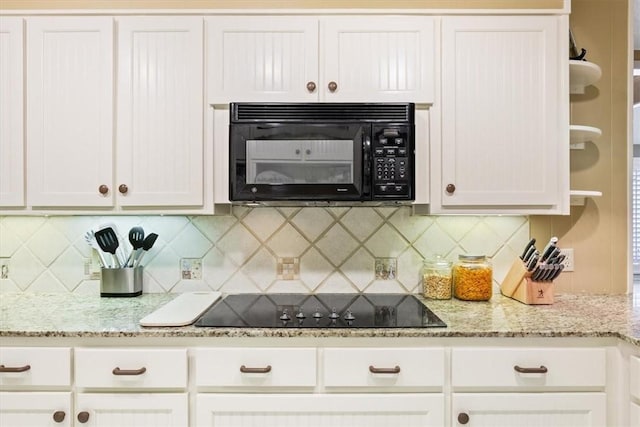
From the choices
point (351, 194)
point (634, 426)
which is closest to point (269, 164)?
point (351, 194)

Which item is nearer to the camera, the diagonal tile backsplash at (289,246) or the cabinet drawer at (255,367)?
the cabinet drawer at (255,367)

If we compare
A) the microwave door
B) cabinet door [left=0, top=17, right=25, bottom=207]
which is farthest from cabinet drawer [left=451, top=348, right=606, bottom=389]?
cabinet door [left=0, top=17, right=25, bottom=207]

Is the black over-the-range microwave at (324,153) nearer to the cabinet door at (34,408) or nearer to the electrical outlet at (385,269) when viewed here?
the electrical outlet at (385,269)

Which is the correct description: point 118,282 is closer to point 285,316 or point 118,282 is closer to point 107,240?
point 107,240

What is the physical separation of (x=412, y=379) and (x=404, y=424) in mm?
152

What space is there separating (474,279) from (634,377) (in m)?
0.65

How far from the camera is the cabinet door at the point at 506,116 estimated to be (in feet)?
5.89

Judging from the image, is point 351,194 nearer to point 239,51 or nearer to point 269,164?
point 269,164

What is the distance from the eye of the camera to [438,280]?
197 centimetres

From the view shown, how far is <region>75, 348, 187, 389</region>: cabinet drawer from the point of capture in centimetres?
146

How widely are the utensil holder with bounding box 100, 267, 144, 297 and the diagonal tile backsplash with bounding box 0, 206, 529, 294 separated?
0.37ft

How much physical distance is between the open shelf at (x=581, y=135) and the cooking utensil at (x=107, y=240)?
2006mm

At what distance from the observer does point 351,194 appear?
174 cm

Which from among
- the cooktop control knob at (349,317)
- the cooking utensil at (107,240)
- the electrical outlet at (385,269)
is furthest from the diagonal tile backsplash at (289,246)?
the cooktop control knob at (349,317)
